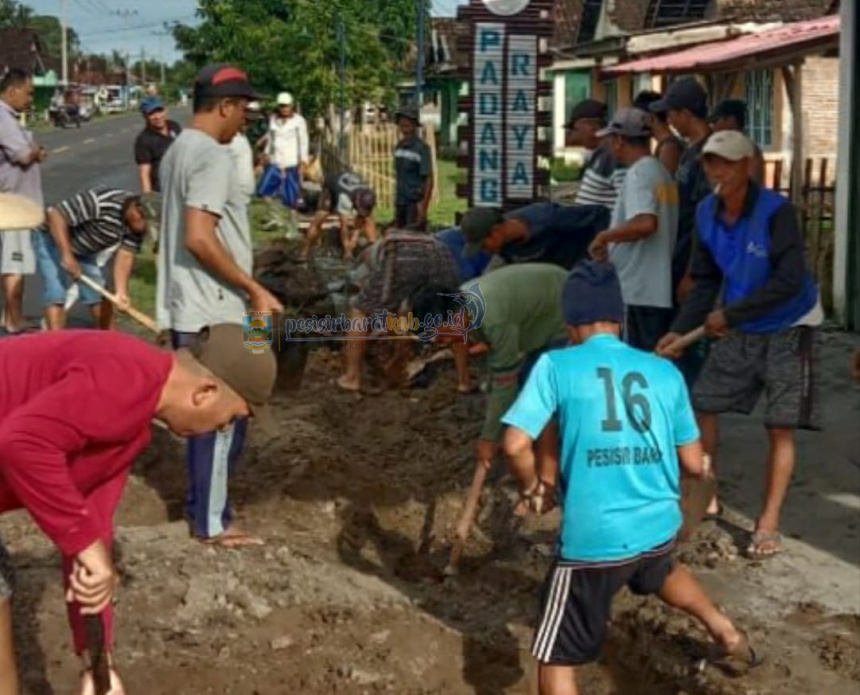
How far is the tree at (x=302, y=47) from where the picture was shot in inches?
967

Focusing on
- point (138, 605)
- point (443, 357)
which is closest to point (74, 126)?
point (443, 357)

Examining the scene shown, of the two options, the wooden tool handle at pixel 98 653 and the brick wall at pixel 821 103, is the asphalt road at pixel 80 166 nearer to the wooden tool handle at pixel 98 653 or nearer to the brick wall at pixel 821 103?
the wooden tool handle at pixel 98 653

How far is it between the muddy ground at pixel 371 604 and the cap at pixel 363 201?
24.6ft

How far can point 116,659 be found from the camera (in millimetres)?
4609

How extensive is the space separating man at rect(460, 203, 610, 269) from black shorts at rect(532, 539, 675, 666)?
2.81 m

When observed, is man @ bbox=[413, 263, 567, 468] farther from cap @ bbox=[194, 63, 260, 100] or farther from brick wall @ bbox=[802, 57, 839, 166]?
brick wall @ bbox=[802, 57, 839, 166]

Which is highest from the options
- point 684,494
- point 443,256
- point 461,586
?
point 443,256

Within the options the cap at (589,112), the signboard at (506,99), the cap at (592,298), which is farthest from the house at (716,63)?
the cap at (592,298)

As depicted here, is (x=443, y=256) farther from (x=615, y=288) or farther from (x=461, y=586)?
(x=615, y=288)

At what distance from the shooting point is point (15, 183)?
9.37 meters

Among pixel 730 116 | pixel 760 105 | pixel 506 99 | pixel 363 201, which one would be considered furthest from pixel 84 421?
pixel 760 105

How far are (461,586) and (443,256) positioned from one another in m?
2.78

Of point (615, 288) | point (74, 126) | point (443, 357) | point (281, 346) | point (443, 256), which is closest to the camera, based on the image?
point (615, 288)

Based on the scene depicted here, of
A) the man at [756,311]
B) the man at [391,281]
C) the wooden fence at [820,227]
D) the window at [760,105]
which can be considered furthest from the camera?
the window at [760,105]
